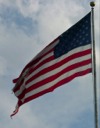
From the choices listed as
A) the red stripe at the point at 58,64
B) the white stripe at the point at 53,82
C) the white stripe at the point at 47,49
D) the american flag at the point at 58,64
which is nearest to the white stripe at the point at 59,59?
the american flag at the point at 58,64

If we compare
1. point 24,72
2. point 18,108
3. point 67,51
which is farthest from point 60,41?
point 18,108

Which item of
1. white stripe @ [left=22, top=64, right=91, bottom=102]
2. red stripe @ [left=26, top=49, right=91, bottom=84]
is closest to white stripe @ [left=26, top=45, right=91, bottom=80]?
red stripe @ [left=26, top=49, right=91, bottom=84]

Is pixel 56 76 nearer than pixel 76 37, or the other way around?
pixel 56 76

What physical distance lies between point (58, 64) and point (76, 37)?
184 cm

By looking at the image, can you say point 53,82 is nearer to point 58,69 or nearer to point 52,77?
point 52,77

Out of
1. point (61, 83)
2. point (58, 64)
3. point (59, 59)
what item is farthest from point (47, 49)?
point (61, 83)

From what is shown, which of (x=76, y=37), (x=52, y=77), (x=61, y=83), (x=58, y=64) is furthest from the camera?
(x=76, y=37)

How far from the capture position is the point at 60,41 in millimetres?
29297

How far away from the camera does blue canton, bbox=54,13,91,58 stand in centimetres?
2848

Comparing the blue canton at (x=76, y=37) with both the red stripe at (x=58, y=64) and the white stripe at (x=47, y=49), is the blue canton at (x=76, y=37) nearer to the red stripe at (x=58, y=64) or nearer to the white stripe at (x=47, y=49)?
the white stripe at (x=47, y=49)

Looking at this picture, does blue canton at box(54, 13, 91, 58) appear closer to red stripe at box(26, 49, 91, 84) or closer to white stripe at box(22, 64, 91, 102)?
red stripe at box(26, 49, 91, 84)

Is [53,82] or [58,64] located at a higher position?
[58,64]

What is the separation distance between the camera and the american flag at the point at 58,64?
2762 cm

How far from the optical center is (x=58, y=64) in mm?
28516
